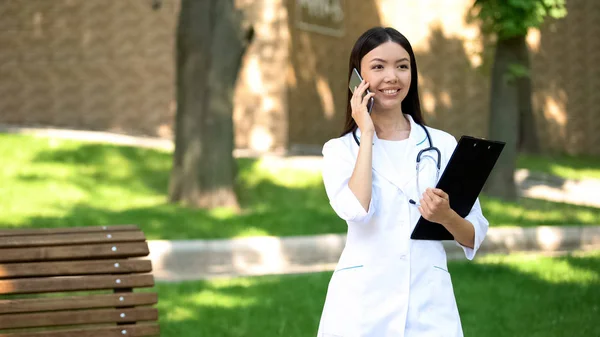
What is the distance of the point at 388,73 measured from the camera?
3572 mm

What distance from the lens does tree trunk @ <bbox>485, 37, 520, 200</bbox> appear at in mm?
15211

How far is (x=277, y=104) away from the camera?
21.2m

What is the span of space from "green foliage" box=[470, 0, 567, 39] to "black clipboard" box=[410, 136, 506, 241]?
11.0 m

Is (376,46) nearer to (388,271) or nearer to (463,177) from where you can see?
(463,177)

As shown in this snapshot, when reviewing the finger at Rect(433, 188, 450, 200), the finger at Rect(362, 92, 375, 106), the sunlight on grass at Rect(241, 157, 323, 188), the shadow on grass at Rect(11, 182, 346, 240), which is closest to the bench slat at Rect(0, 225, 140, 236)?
the finger at Rect(362, 92, 375, 106)

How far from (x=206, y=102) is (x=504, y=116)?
440 centimetres

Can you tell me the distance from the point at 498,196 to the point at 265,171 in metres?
3.33

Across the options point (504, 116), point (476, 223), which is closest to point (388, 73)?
point (476, 223)

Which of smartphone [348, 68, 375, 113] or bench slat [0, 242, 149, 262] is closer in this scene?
smartphone [348, 68, 375, 113]

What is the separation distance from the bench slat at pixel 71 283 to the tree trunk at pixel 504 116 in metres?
10.5

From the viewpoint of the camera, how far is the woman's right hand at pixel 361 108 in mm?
3484

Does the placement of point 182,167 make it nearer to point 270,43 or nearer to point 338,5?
point 270,43

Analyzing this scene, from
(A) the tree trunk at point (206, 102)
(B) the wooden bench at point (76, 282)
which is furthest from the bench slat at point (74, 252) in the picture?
(A) the tree trunk at point (206, 102)

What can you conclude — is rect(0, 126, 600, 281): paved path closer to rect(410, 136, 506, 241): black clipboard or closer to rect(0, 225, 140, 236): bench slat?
rect(0, 225, 140, 236): bench slat
